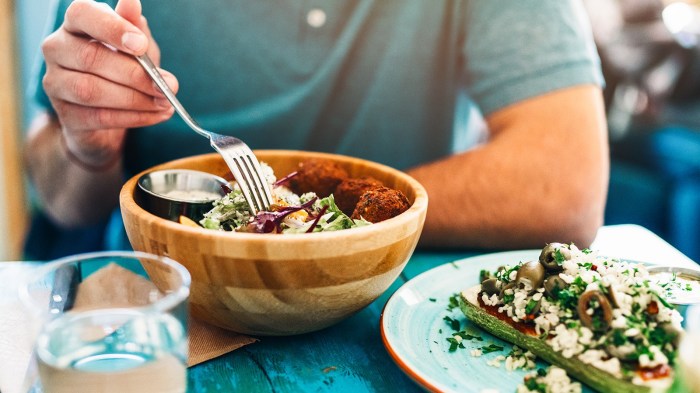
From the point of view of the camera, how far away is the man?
154 cm

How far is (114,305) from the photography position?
89 centimetres

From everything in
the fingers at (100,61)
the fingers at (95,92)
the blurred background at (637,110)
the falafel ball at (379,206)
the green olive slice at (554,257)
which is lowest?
the blurred background at (637,110)

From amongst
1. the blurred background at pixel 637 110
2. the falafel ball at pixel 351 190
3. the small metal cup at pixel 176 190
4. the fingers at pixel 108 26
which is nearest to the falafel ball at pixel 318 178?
the falafel ball at pixel 351 190

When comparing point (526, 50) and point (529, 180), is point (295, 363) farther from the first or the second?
point (526, 50)

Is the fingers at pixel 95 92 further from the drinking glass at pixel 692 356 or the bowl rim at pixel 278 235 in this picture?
the drinking glass at pixel 692 356

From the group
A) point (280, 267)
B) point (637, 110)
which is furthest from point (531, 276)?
point (637, 110)

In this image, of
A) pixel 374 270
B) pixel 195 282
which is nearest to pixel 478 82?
pixel 374 270

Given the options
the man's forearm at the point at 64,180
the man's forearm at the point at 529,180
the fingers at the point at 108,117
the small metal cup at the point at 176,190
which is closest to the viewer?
the small metal cup at the point at 176,190

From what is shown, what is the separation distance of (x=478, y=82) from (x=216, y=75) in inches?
31.7

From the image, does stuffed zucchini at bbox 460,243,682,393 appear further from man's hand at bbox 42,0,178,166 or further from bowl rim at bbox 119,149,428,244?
man's hand at bbox 42,0,178,166

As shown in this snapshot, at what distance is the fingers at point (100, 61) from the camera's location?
4.05 feet

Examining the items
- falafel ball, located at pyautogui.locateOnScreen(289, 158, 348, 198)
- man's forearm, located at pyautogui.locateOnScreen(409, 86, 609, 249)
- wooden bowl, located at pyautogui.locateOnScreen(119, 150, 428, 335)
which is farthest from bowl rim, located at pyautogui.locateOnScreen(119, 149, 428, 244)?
man's forearm, located at pyautogui.locateOnScreen(409, 86, 609, 249)

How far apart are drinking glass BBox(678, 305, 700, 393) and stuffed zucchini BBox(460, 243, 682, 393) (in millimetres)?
62

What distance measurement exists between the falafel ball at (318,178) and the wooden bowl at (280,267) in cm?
25
